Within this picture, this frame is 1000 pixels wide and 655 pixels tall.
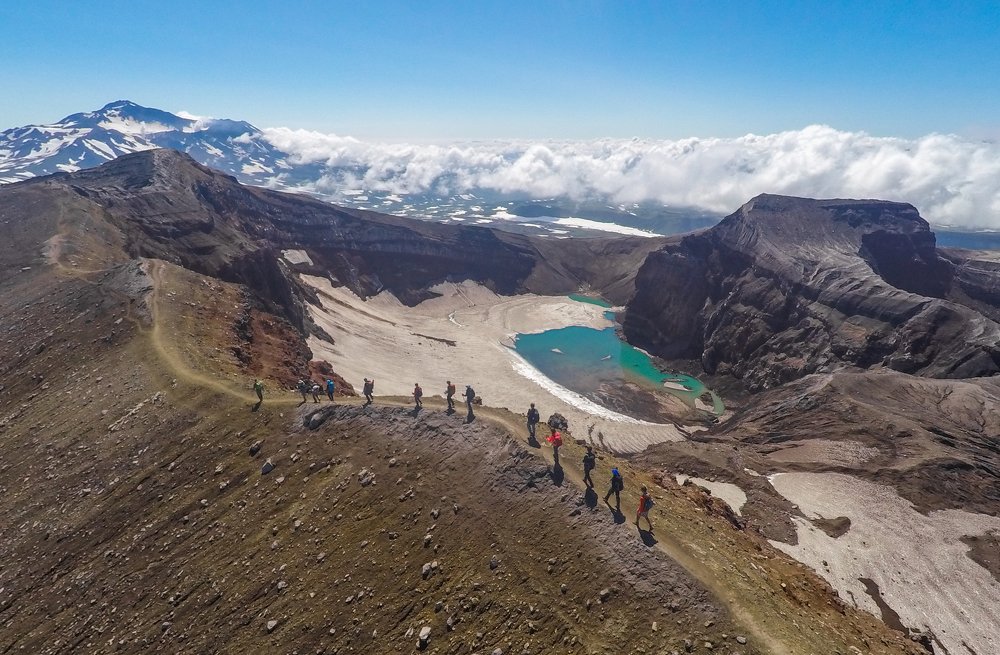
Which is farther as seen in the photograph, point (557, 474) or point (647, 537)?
point (557, 474)

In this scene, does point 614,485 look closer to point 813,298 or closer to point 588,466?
point 588,466

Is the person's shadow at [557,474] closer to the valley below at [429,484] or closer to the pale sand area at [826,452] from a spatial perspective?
the valley below at [429,484]

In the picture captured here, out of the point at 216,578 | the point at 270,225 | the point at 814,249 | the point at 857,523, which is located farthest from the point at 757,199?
the point at 216,578

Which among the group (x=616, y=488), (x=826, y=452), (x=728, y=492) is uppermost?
(x=616, y=488)

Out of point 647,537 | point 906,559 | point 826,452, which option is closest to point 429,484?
point 647,537

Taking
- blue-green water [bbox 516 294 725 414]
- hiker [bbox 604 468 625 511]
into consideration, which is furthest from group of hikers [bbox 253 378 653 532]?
blue-green water [bbox 516 294 725 414]

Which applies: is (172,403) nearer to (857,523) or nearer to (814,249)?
(857,523)
